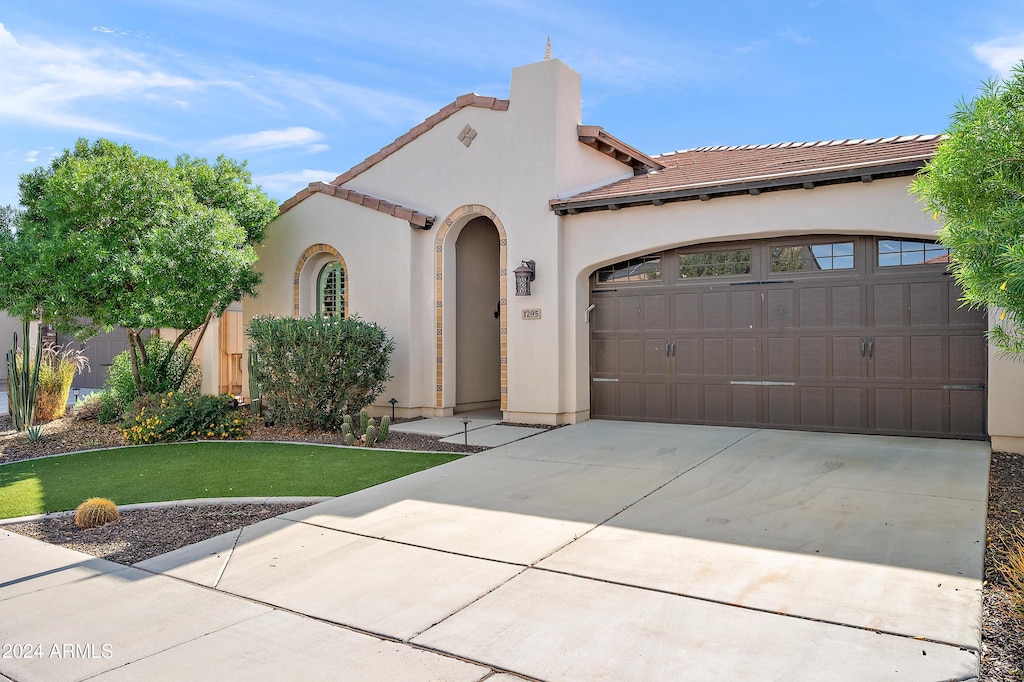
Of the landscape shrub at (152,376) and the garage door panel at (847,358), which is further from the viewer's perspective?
the landscape shrub at (152,376)

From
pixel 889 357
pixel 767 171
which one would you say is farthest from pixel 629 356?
pixel 889 357

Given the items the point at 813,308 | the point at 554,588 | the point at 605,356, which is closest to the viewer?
the point at 554,588

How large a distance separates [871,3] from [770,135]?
319 cm

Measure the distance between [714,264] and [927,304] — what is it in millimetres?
2818

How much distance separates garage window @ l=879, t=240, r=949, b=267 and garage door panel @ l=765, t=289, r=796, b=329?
1237 millimetres

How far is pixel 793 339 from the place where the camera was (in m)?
9.81

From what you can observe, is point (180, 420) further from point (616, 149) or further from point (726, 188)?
point (726, 188)

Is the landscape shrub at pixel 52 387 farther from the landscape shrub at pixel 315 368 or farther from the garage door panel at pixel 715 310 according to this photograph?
the garage door panel at pixel 715 310

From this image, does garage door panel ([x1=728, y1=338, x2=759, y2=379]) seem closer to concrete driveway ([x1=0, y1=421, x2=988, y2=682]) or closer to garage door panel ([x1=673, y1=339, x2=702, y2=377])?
garage door panel ([x1=673, y1=339, x2=702, y2=377])

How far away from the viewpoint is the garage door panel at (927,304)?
8.88 metres

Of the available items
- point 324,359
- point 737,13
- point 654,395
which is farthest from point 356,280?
point 737,13

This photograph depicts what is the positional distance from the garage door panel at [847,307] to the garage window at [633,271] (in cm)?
253

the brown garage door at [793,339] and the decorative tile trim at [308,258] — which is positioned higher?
the decorative tile trim at [308,258]

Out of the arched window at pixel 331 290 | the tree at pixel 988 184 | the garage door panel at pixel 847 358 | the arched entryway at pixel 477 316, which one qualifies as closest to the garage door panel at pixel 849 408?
the garage door panel at pixel 847 358
